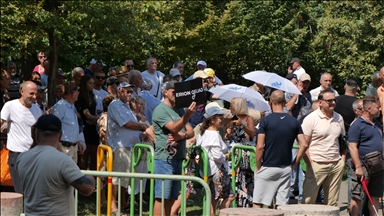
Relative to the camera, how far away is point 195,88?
9.41 metres

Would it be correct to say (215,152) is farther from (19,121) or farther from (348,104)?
(348,104)

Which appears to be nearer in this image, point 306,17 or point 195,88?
point 195,88

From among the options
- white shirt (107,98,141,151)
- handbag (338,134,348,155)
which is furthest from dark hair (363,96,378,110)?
white shirt (107,98,141,151)

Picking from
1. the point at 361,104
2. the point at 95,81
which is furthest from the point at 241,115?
the point at 95,81

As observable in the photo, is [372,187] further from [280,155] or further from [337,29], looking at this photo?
[337,29]

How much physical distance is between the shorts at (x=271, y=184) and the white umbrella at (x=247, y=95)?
9.37 ft

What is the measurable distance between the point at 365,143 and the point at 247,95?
8.19ft

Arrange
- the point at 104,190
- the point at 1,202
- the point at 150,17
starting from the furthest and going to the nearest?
1. the point at 150,17
2. the point at 104,190
3. the point at 1,202

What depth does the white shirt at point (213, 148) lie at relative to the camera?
1049 centimetres

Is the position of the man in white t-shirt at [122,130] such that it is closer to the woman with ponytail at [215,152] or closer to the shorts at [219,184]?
the woman with ponytail at [215,152]

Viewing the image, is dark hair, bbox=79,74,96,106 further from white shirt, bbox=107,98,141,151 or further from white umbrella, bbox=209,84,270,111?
white umbrella, bbox=209,84,270,111

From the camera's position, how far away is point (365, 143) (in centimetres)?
1076

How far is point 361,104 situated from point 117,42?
4.90 metres

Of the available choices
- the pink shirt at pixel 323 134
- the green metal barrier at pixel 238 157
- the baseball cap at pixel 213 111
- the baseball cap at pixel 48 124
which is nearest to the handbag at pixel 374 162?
the pink shirt at pixel 323 134
